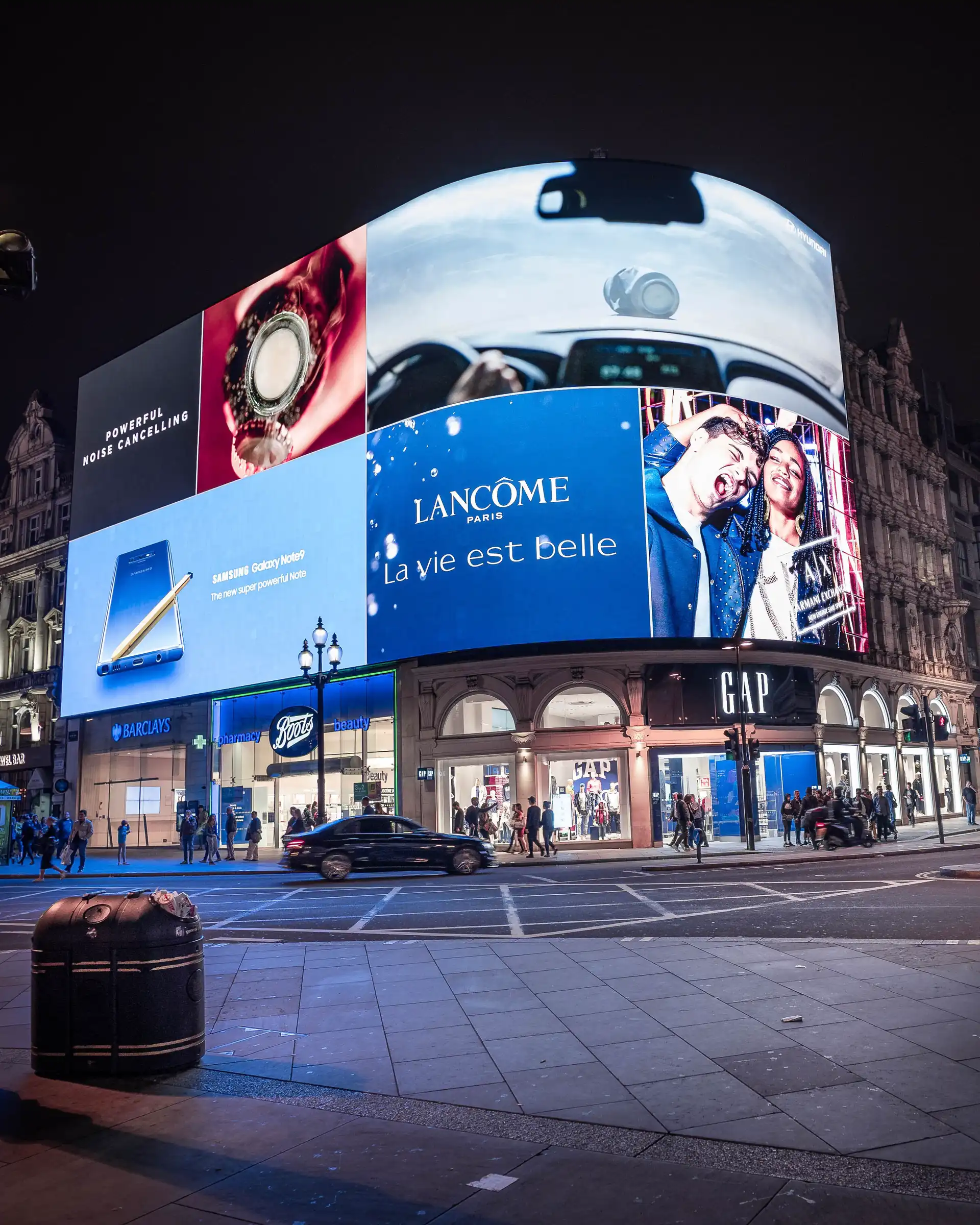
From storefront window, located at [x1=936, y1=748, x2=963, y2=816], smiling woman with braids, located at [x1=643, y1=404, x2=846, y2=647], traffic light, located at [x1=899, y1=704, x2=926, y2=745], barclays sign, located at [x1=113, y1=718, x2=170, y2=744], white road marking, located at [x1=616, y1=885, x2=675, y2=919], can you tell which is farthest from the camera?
storefront window, located at [x1=936, y1=748, x2=963, y2=816]

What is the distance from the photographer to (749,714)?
37906mm

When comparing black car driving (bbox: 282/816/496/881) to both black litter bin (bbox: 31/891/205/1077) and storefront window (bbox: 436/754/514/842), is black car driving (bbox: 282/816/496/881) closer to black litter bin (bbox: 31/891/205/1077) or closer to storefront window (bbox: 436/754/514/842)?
storefront window (bbox: 436/754/514/842)

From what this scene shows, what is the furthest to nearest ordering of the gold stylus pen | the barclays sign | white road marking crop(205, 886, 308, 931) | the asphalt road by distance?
the barclays sign, the gold stylus pen, white road marking crop(205, 886, 308, 931), the asphalt road

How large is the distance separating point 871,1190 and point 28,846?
4507cm

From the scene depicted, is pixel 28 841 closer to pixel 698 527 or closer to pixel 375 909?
pixel 698 527

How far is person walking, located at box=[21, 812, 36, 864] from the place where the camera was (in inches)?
1690

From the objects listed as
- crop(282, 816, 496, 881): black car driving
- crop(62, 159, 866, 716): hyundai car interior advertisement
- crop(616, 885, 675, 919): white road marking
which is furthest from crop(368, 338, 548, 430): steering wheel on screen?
crop(616, 885, 675, 919): white road marking

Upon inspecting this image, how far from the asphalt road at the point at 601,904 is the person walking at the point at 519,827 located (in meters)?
7.81

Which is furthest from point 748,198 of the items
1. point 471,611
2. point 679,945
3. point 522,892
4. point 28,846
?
point 28,846

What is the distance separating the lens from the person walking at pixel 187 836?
3803 cm

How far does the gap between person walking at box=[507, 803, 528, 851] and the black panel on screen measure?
2345 centimetres

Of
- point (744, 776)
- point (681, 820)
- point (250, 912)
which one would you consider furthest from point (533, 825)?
point (250, 912)

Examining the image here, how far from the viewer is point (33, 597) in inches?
2360

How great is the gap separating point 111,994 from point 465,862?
19.8 metres
